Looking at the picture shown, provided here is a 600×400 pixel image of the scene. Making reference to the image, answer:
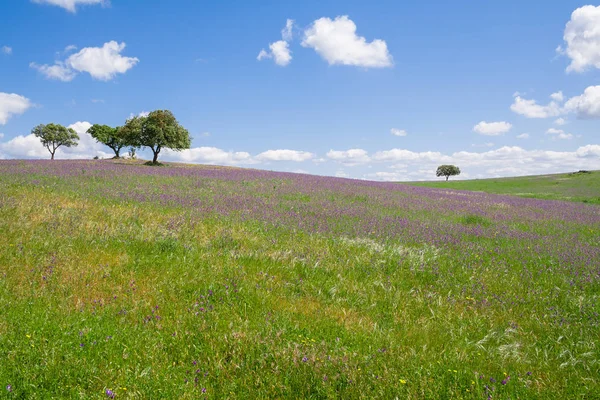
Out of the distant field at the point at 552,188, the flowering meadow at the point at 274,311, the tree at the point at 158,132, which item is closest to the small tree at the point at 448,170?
the distant field at the point at 552,188

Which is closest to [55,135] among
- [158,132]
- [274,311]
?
[158,132]

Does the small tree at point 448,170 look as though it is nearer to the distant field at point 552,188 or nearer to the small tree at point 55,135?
the distant field at point 552,188

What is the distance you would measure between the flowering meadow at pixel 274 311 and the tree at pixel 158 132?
116 feet

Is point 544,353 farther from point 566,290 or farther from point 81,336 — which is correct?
point 81,336

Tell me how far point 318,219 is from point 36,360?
7.93 metres

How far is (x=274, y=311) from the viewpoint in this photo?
468cm

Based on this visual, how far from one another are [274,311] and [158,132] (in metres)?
42.0

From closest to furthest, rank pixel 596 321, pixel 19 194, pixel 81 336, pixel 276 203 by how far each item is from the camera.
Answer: pixel 81 336, pixel 596 321, pixel 19 194, pixel 276 203

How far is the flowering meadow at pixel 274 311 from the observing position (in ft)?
11.0

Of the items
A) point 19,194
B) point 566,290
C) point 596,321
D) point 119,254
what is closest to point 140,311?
point 119,254

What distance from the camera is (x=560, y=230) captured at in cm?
1273

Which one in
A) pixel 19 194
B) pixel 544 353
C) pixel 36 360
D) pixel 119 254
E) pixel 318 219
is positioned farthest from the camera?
pixel 318 219

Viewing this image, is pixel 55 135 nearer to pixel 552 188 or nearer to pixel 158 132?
pixel 158 132

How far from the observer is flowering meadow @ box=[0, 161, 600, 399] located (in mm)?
3344
